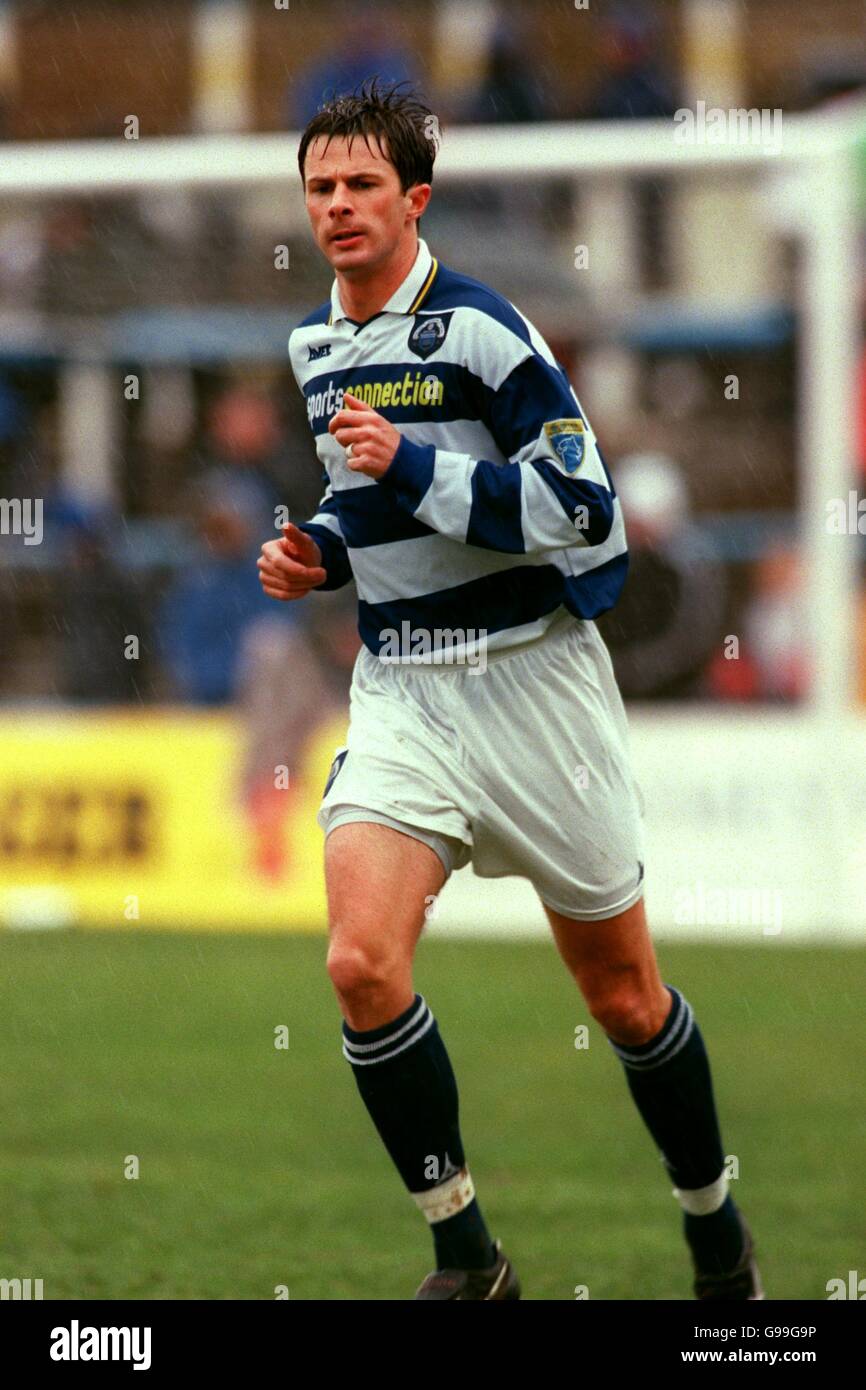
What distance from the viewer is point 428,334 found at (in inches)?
182

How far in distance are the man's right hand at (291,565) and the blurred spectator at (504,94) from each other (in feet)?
33.6

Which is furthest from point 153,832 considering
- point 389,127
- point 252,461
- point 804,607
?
point 389,127

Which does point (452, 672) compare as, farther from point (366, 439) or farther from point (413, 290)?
point (413, 290)

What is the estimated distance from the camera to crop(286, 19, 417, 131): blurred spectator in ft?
51.8

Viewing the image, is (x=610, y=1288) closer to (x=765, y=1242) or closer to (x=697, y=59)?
(x=765, y=1242)

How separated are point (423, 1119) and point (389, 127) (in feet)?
6.36

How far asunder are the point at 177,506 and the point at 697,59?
28.3ft

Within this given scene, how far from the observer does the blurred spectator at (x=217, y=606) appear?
1291cm

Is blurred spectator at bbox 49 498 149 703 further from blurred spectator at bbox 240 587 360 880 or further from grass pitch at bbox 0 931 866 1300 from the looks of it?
grass pitch at bbox 0 931 866 1300

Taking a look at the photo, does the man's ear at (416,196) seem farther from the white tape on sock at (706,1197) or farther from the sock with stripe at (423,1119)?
the white tape on sock at (706,1197)

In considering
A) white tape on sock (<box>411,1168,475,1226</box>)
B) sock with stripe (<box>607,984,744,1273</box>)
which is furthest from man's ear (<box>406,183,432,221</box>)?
white tape on sock (<box>411,1168,475,1226</box>)

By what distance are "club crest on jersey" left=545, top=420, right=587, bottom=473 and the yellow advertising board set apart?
311 inches

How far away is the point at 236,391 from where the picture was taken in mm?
13484
